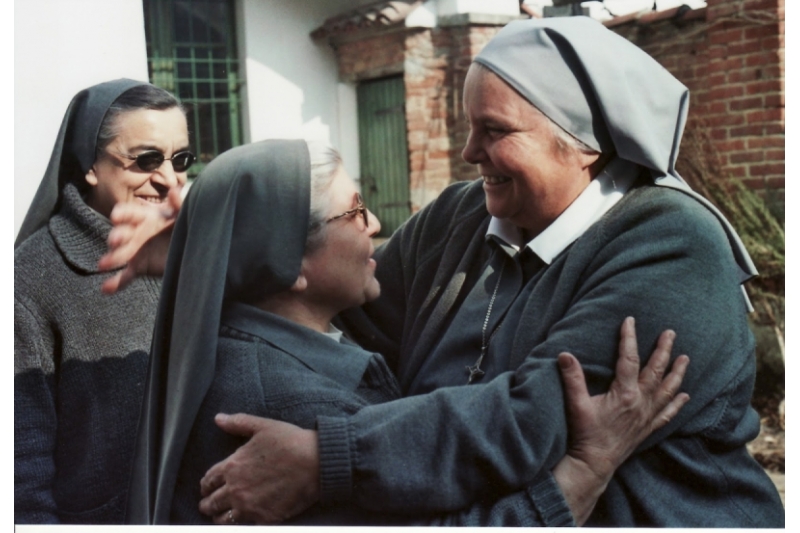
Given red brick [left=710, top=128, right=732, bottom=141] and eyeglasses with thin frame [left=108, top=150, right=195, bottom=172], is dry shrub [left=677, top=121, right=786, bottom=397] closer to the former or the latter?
red brick [left=710, top=128, right=732, bottom=141]

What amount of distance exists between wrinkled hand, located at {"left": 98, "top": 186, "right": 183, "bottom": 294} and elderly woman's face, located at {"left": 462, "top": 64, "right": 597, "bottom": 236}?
0.89m

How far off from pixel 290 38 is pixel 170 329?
2.56m

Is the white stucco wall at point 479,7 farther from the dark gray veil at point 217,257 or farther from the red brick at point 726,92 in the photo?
the dark gray veil at point 217,257

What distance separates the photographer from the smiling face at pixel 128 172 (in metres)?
2.46

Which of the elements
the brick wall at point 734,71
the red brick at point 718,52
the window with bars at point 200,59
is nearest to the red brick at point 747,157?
the brick wall at point 734,71

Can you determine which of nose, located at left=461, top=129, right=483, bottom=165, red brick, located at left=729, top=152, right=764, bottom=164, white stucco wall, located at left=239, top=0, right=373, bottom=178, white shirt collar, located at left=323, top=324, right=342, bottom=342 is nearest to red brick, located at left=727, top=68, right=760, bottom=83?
red brick, located at left=729, top=152, right=764, bottom=164

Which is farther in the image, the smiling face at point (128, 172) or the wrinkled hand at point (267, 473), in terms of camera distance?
the smiling face at point (128, 172)

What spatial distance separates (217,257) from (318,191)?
0.28 metres

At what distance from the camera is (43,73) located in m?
2.82

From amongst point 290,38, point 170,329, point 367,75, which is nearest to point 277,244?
point 170,329

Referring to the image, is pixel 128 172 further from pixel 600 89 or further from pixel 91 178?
pixel 600 89

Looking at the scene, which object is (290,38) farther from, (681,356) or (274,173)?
(681,356)

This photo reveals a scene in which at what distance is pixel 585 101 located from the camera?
1876mm

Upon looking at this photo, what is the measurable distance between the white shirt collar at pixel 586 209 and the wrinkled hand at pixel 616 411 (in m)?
0.29
